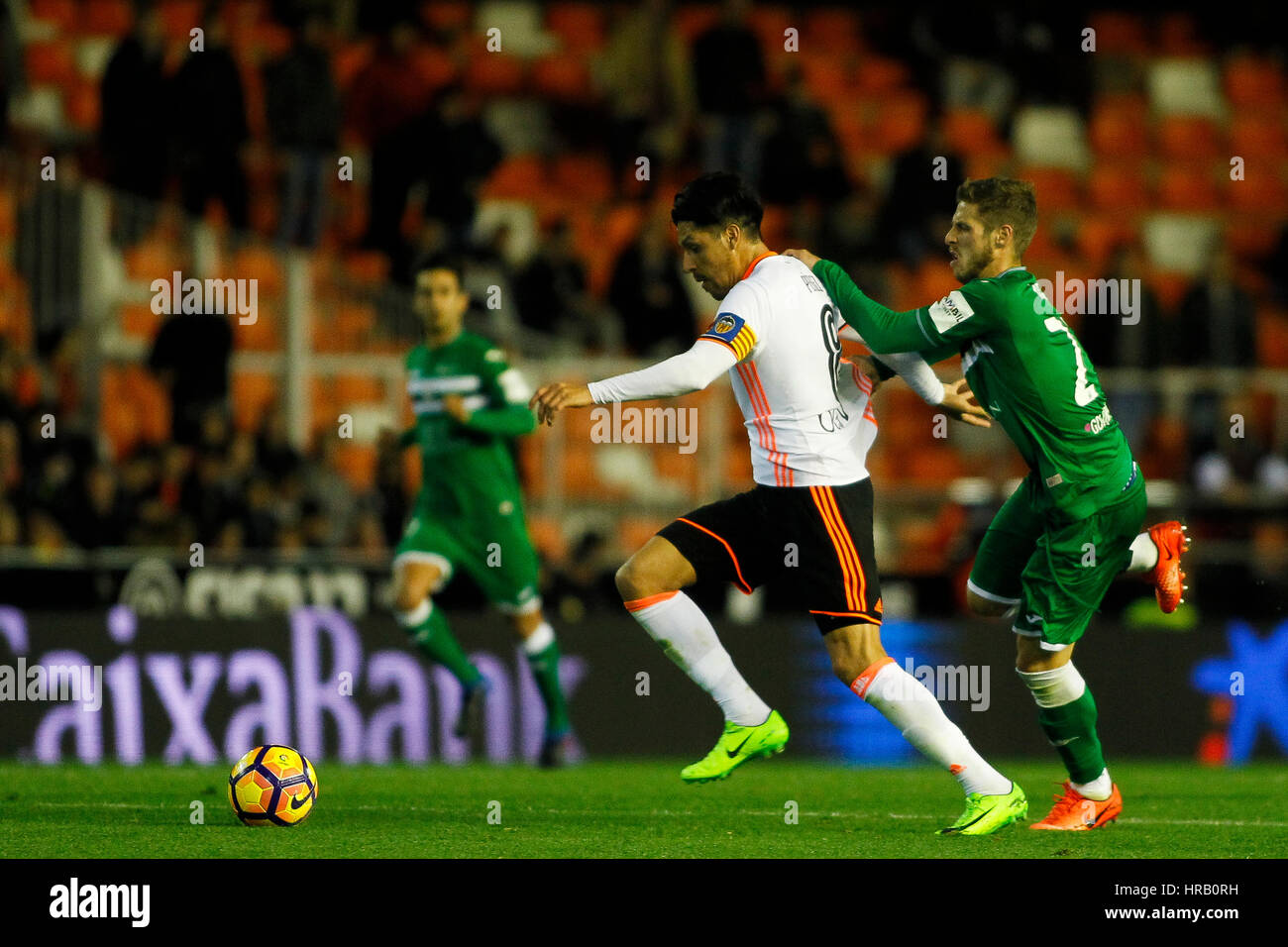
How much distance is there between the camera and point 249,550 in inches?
497

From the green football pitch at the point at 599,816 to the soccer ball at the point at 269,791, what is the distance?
0.08 m

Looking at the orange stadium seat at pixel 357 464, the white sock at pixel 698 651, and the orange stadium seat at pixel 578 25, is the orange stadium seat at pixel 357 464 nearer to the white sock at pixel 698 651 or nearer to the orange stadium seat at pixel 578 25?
the white sock at pixel 698 651

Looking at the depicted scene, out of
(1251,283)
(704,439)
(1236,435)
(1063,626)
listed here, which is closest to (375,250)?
(704,439)

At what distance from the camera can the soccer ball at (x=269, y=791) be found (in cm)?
716

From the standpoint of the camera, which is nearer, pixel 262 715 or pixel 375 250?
pixel 262 715

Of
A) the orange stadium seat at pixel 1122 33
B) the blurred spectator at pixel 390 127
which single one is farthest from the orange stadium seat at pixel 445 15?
the orange stadium seat at pixel 1122 33

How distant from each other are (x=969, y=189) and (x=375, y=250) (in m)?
8.99

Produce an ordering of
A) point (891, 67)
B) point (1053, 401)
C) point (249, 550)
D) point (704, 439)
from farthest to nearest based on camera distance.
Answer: point (891, 67)
point (704, 439)
point (249, 550)
point (1053, 401)

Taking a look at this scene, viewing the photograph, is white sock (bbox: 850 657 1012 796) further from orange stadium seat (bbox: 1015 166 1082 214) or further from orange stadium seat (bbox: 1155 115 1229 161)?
orange stadium seat (bbox: 1155 115 1229 161)

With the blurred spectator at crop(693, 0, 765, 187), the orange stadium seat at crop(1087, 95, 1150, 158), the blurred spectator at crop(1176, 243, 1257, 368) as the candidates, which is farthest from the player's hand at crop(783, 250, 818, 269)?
the orange stadium seat at crop(1087, 95, 1150, 158)

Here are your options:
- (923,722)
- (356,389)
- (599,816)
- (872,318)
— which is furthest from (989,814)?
(356,389)

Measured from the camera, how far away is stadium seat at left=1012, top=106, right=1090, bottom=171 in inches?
768

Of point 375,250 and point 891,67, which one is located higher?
point 891,67
